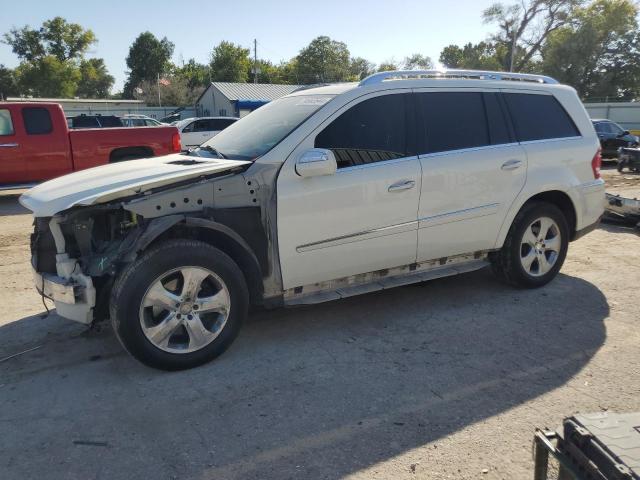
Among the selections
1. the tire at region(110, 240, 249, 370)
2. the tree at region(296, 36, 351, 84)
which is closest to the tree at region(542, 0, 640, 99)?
the tree at region(296, 36, 351, 84)

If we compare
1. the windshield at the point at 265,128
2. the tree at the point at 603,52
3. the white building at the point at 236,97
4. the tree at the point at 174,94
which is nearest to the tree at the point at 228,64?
the tree at the point at 174,94

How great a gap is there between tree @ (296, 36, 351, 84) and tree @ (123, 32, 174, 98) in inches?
780

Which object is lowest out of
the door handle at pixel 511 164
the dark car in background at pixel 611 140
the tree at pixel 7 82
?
the dark car in background at pixel 611 140

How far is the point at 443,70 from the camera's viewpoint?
474 cm

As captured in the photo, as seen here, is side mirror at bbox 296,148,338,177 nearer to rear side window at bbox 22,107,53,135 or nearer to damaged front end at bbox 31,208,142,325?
damaged front end at bbox 31,208,142,325

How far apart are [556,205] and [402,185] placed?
1969 mm

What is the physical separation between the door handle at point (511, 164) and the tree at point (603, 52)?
178ft

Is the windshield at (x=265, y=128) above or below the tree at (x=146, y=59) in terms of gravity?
below

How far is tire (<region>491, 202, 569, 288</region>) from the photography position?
4816mm

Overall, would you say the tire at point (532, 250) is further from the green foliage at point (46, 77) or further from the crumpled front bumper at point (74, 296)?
the green foliage at point (46, 77)

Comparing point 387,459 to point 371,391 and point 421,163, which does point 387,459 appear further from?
point 421,163

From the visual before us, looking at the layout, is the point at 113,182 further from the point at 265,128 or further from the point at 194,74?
the point at 194,74

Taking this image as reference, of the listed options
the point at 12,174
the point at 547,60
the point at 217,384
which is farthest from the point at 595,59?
Answer: the point at 217,384

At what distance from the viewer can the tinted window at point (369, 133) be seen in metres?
3.96
